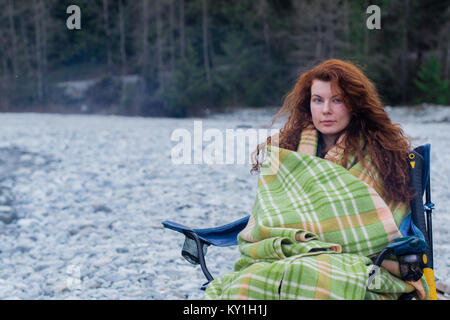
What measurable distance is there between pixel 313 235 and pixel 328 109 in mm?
716

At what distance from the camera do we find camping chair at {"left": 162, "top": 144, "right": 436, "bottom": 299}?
2.15 metres

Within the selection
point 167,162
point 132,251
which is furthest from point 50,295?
point 167,162

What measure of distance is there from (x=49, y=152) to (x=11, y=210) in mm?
3908

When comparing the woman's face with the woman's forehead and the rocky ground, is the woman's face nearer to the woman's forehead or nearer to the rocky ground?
the woman's forehead

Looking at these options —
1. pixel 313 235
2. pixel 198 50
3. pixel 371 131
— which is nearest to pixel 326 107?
pixel 371 131

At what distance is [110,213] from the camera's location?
6523 mm

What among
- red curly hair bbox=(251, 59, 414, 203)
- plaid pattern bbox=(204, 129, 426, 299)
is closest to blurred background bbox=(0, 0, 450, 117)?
red curly hair bbox=(251, 59, 414, 203)

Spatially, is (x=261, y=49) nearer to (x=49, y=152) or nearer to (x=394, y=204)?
(x=49, y=152)

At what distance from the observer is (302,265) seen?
203cm

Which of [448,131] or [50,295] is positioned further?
[448,131]

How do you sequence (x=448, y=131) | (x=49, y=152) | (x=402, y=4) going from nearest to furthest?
(x=49, y=152)
(x=448, y=131)
(x=402, y=4)

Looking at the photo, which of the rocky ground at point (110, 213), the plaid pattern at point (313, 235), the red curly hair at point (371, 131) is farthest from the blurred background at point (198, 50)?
the plaid pattern at point (313, 235)

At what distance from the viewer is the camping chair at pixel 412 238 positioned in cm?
215
